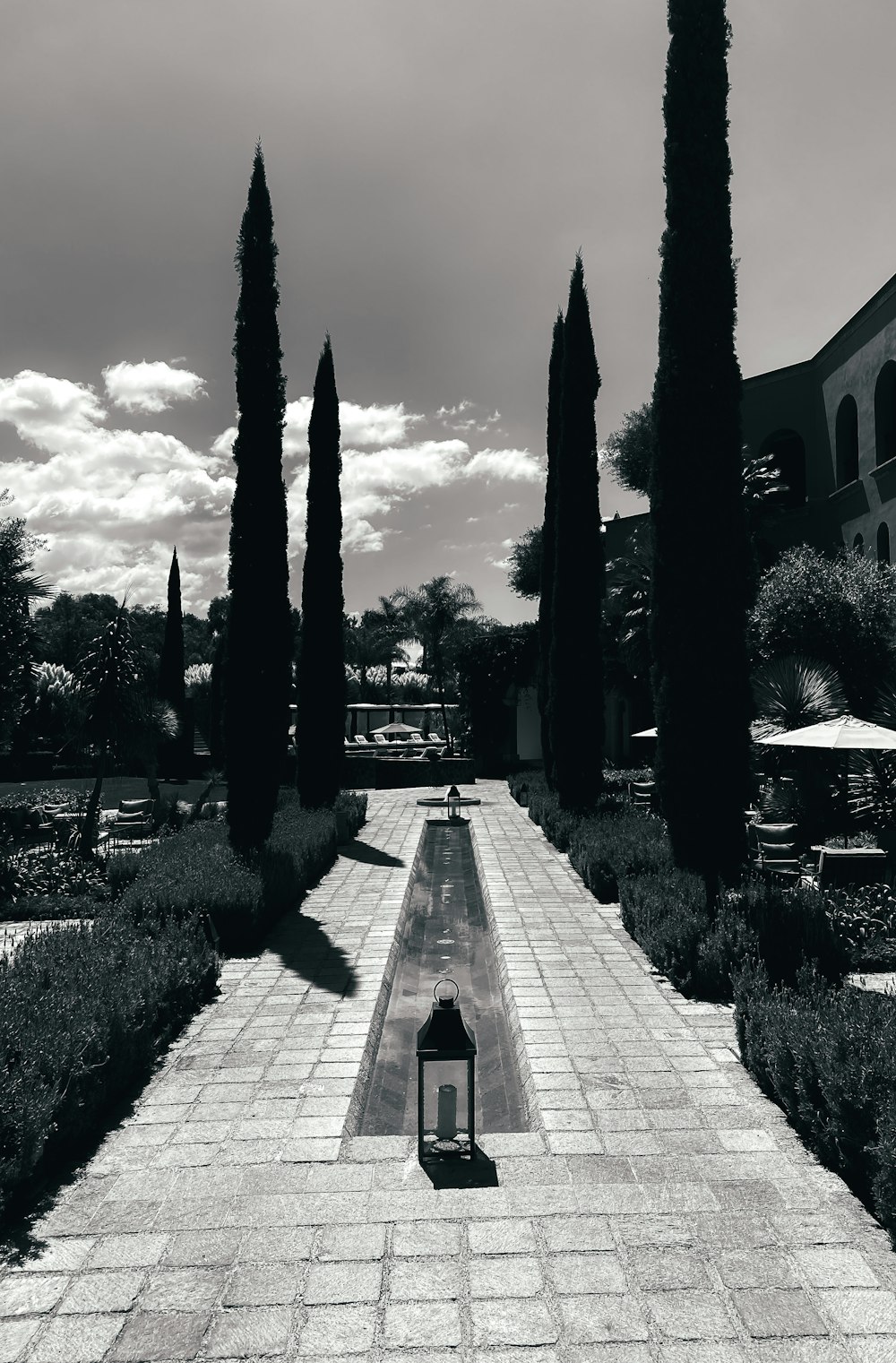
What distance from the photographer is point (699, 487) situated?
10.3 metres

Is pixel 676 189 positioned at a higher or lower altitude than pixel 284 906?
higher

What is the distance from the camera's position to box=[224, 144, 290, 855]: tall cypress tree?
13.1m

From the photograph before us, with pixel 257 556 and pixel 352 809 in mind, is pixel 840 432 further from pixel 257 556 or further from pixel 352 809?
pixel 257 556

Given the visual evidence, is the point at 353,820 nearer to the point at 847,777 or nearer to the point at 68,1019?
the point at 847,777

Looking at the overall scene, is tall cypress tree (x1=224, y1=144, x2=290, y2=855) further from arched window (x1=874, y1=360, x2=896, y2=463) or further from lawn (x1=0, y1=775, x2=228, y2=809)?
arched window (x1=874, y1=360, x2=896, y2=463)

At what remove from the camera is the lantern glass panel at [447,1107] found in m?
4.61

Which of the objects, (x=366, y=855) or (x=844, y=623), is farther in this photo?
(x=844, y=623)

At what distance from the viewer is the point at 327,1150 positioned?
184 inches

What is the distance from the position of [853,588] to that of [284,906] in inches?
579

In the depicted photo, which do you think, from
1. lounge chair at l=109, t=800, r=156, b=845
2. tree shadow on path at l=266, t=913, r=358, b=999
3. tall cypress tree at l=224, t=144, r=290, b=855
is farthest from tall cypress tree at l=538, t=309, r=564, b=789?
tree shadow on path at l=266, t=913, r=358, b=999

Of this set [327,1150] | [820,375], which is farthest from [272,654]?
[820,375]

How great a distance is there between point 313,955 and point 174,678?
101ft

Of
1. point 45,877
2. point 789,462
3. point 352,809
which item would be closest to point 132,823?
point 352,809

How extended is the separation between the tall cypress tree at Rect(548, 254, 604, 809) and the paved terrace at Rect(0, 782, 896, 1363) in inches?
474
